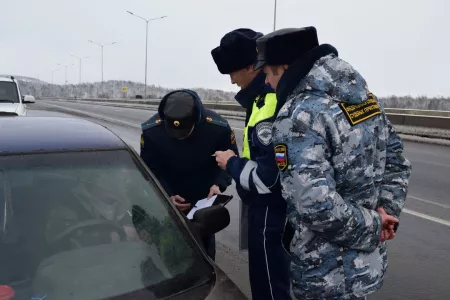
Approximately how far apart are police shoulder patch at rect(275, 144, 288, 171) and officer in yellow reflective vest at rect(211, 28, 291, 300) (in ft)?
0.72

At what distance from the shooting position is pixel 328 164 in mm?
1862

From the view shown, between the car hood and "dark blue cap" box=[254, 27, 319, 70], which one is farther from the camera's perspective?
the car hood

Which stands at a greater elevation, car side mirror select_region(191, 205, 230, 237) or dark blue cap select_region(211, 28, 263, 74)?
dark blue cap select_region(211, 28, 263, 74)

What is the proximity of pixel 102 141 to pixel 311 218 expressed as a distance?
122 centimetres

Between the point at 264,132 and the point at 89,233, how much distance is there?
0.94 meters

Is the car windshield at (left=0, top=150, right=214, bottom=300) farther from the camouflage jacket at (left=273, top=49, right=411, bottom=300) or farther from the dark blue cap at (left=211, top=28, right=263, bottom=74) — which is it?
the dark blue cap at (left=211, top=28, right=263, bottom=74)

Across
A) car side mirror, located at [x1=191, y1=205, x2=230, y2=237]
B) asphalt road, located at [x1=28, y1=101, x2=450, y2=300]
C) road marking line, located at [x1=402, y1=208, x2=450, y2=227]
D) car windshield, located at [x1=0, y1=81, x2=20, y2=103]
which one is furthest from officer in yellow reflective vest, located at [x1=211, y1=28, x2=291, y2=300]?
A: car windshield, located at [x1=0, y1=81, x2=20, y2=103]

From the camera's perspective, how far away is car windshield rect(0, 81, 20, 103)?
10359 millimetres

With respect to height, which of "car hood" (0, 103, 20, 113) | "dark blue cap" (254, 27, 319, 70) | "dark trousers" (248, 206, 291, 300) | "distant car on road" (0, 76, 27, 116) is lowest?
"dark trousers" (248, 206, 291, 300)

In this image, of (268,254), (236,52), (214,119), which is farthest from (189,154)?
(268,254)

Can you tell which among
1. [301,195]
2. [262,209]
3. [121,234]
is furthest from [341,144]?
[121,234]

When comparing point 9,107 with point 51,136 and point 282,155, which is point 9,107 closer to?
Answer: point 51,136

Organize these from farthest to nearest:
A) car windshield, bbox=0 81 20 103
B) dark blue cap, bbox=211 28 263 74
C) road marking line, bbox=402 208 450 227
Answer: car windshield, bbox=0 81 20 103 → road marking line, bbox=402 208 450 227 → dark blue cap, bbox=211 28 263 74

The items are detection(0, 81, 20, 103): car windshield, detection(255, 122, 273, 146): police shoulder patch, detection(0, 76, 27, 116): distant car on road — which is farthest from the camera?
detection(0, 81, 20, 103): car windshield
